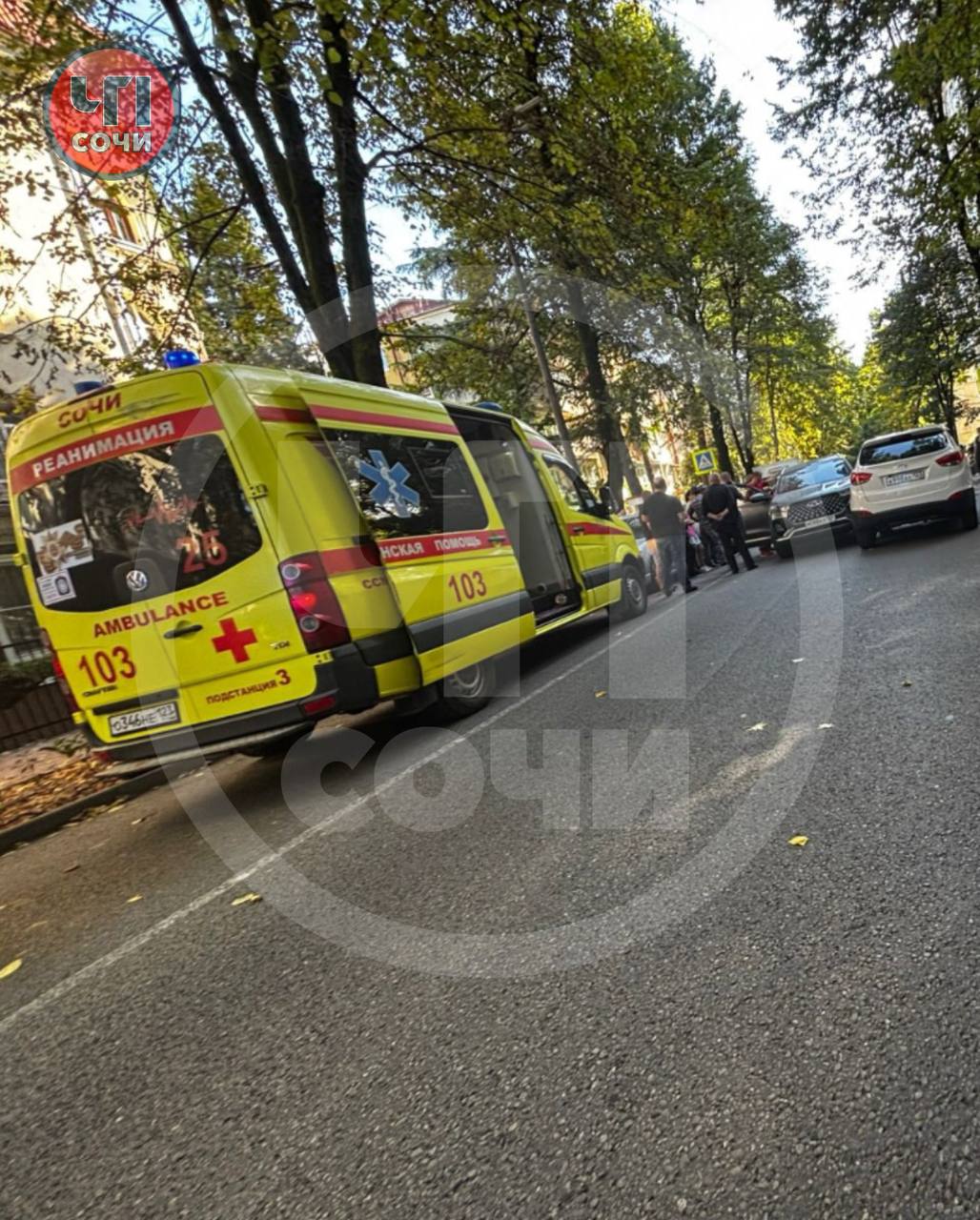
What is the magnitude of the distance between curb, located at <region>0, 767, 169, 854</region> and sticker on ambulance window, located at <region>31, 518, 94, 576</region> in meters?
1.60

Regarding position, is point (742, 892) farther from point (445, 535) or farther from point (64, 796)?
point (64, 796)

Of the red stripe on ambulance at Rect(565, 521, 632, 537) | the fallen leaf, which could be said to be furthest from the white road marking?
Answer: the red stripe on ambulance at Rect(565, 521, 632, 537)

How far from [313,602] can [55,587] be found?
6.12 ft

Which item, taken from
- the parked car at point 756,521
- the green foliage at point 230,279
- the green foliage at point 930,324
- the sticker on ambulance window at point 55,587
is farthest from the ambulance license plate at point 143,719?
the green foliage at point 930,324

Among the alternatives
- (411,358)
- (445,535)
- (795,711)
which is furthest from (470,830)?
(411,358)

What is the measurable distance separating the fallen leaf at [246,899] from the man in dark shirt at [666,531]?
9394 mm

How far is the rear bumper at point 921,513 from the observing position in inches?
396

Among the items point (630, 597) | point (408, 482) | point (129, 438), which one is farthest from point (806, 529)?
point (129, 438)

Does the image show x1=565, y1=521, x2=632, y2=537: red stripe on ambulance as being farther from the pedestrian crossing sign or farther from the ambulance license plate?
the pedestrian crossing sign

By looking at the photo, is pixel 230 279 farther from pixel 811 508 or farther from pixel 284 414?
pixel 811 508

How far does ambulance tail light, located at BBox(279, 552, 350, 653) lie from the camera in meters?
4.70

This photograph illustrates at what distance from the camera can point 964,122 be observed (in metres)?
10.5

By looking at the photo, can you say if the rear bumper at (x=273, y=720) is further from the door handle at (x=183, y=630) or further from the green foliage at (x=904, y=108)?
the green foliage at (x=904, y=108)

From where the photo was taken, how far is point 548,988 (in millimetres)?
2311
